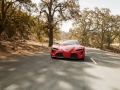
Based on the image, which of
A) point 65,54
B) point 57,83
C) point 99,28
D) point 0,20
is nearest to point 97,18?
point 99,28

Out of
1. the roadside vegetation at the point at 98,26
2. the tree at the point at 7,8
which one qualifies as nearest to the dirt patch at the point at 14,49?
the tree at the point at 7,8

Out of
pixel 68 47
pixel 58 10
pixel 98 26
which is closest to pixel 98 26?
pixel 98 26

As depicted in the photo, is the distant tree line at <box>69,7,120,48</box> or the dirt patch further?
the distant tree line at <box>69,7,120,48</box>

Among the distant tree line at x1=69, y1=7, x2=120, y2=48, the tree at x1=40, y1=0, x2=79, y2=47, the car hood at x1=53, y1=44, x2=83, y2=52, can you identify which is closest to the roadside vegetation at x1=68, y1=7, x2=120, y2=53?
the distant tree line at x1=69, y1=7, x2=120, y2=48

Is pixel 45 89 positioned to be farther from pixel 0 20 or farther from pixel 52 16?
pixel 52 16

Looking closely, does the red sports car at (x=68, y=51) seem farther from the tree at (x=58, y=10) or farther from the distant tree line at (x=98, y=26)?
the distant tree line at (x=98, y=26)

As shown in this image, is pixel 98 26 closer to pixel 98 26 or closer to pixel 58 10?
pixel 98 26

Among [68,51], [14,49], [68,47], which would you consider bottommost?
[14,49]

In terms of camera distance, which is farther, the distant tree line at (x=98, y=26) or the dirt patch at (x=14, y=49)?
the distant tree line at (x=98, y=26)

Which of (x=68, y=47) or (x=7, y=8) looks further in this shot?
(x=7, y=8)

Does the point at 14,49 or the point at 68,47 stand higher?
the point at 68,47

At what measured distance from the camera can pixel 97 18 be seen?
169 ft

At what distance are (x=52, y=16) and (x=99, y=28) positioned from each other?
28.1 metres

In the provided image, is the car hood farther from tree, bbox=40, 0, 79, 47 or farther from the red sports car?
tree, bbox=40, 0, 79, 47
